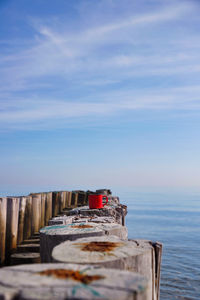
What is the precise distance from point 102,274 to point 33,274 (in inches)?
16.8

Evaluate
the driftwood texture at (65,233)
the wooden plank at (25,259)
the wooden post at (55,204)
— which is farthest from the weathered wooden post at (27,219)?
the wooden post at (55,204)

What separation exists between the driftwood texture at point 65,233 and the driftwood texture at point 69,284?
1.42 meters

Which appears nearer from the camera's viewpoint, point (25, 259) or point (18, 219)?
point (25, 259)

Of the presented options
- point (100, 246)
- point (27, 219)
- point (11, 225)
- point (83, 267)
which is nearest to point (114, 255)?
point (100, 246)

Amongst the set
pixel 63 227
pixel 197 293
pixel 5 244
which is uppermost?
pixel 63 227

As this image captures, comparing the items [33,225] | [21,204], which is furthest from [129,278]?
[33,225]

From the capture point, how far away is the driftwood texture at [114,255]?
8.58 feet

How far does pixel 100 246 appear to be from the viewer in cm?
304

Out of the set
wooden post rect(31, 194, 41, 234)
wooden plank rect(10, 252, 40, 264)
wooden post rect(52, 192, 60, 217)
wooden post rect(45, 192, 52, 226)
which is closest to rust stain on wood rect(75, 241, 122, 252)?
wooden plank rect(10, 252, 40, 264)

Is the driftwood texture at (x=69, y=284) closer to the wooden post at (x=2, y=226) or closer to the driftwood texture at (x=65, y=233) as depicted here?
the driftwood texture at (x=65, y=233)

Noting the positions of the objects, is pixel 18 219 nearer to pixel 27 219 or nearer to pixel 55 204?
pixel 27 219

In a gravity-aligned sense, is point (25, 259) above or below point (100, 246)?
below

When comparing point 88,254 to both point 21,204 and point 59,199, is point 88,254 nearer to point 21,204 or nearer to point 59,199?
point 21,204

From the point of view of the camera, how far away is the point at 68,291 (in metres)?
1.90
